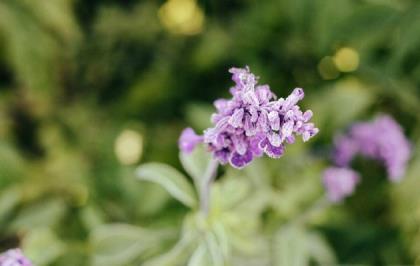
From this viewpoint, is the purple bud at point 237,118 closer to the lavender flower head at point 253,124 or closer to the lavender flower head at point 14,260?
the lavender flower head at point 253,124

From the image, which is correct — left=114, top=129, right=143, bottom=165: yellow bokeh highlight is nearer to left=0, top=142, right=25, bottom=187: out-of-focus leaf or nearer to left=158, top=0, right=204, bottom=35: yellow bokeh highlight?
left=0, top=142, right=25, bottom=187: out-of-focus leaf

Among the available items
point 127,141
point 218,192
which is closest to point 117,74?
point 127,141

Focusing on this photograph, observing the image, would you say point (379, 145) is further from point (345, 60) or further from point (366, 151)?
point (345, 60)

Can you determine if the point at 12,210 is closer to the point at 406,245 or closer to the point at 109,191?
the point at 109,191

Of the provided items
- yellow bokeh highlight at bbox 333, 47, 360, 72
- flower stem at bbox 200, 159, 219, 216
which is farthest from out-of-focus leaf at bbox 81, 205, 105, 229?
yellow bokeh highlight at bbox 333, 47, 360, 72

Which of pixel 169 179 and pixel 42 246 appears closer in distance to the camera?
pixel 169 179

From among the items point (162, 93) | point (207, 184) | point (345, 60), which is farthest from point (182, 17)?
point (207, 184)

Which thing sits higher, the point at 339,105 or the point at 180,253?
the point at 339,105
